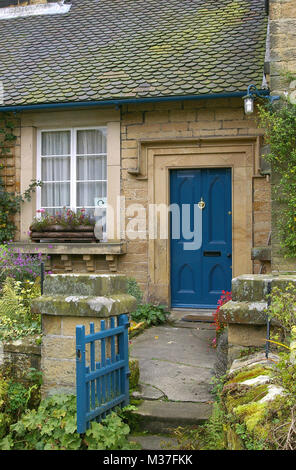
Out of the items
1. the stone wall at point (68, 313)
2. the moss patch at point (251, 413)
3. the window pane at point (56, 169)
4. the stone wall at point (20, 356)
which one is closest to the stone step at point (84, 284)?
the stone wall at point (68, 313)

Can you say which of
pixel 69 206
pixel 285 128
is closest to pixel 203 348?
pixel 285 128

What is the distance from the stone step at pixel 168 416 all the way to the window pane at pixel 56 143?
637 centimetres

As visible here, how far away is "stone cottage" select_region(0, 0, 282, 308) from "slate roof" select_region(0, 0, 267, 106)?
34 mm

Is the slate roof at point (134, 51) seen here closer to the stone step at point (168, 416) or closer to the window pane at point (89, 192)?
the window pane at point (89, 192)

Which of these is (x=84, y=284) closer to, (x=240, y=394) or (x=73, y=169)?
(x=240, y=394)

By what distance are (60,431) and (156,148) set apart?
19.5 feet

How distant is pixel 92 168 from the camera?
9445 millimetres

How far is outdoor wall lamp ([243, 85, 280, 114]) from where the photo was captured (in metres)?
6.55

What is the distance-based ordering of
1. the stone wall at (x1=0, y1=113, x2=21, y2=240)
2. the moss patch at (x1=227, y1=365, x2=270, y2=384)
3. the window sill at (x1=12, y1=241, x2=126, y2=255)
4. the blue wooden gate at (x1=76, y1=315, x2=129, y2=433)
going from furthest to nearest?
the stone wall at (x1=0, y1=113, x2=21, y2=240) → the window sill at (x1=12, y1=241, x2=126, y2=255) → the blue wooden gate at (x1=76, y1=315, x2=129, y2=433) → the moss patch at (x1=227, y1=365, x2=270, y2=384)

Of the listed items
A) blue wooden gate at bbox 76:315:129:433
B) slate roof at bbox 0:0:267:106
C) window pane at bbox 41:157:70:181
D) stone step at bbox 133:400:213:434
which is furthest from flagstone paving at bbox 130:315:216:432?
slate roof at bbox 0:0:267:106

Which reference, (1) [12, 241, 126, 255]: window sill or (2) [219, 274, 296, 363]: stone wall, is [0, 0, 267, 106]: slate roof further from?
(2) [219, 274, 296, 363]: stone wall

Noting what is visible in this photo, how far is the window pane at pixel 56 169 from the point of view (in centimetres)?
959

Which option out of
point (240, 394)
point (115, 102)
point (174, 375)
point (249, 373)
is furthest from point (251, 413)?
point (115, 102)

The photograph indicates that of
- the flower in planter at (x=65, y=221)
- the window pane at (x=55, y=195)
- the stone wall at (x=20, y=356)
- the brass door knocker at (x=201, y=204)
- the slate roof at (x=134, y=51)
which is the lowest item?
the stone wall at (x=20, y=356)
